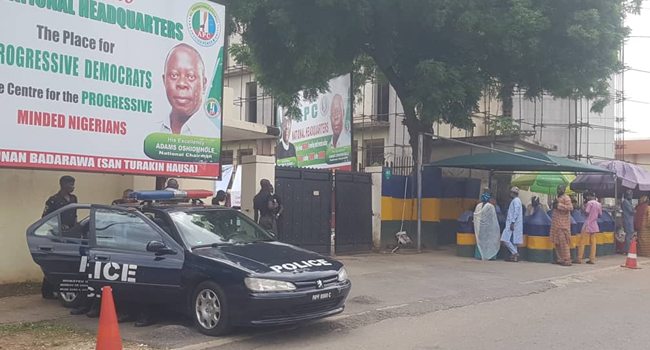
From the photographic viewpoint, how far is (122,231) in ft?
25.6

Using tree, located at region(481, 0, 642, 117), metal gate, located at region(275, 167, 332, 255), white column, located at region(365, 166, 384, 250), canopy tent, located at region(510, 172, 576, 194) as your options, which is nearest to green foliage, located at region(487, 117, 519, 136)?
canopy tent, located at region(510, 172, 576, 194)

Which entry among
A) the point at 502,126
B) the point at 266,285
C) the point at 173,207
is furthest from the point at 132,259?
the point at 502,126

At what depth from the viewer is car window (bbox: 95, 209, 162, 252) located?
759cm

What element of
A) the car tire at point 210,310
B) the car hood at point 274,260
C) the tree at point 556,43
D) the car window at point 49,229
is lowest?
the car tire at point 210,310

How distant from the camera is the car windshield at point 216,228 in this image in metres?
7.50

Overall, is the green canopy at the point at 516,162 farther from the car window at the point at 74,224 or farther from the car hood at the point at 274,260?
the car window at the point at 74,224

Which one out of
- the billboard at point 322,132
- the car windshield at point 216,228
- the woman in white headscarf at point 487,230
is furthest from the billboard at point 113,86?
the billboard at point 322,132

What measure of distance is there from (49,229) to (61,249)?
1.56 ft

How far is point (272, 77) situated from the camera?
54.8 ft

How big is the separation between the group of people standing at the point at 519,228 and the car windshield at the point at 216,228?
27.2 feet

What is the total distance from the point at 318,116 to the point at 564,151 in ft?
43.4

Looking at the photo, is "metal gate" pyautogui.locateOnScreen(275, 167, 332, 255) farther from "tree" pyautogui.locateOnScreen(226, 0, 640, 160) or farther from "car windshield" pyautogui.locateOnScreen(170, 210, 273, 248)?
"car windshield" pyautogui.locateOnScreen(170, 210, 273, 248)

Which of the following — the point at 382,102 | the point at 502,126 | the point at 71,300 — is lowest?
the point at 71,300

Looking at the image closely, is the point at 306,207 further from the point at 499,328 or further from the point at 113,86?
the point at 499,328
